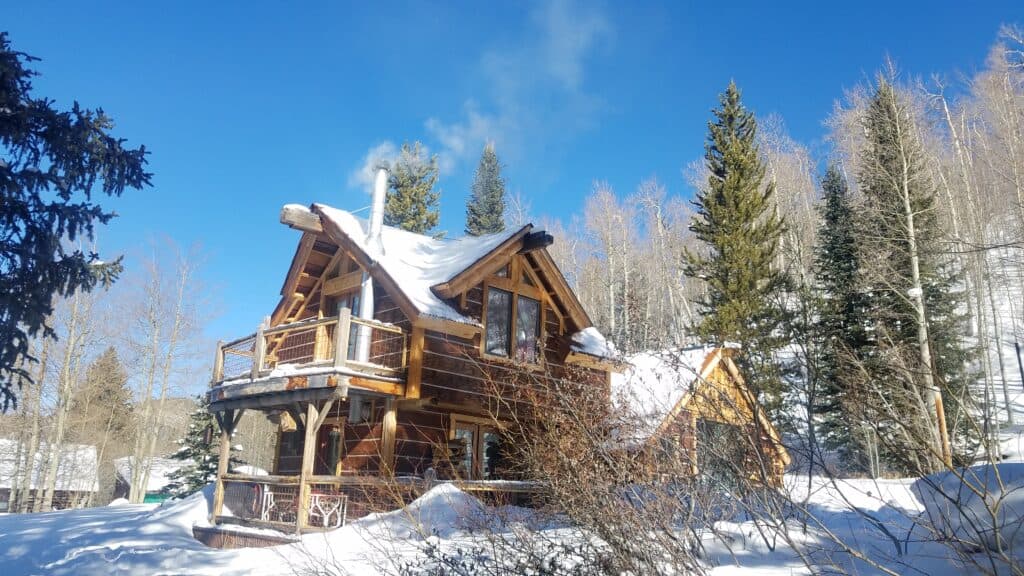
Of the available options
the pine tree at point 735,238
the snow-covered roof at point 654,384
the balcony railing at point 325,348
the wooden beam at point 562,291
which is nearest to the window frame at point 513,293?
the wooden beam at point 562,291

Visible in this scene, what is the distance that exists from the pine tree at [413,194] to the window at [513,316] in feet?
67.9

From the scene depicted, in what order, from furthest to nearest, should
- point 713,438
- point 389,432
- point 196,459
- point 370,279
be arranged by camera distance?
point 196,459 → point 370,279 → point 389,432 → point 713,438

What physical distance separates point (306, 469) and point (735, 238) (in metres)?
17.8

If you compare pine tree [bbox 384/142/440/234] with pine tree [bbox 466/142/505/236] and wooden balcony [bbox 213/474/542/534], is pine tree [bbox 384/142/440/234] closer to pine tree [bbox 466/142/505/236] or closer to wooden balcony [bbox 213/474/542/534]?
pine tree [bbox 466/142/505/236]

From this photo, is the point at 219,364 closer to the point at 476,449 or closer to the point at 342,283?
the point at 342,283

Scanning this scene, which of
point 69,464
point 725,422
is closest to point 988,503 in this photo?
point 725,422

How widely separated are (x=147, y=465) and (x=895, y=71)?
33856 millimetres

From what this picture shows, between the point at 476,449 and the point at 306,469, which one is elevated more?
the point at 476,449

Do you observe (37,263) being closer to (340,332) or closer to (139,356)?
(340,332)

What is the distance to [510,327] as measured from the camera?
1636 cm

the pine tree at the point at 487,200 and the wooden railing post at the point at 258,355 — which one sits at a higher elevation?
the pine tree at the point at 487,200

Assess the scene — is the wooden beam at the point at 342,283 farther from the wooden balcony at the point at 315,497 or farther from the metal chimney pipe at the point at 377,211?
the wooden balcony at the point at 315,497

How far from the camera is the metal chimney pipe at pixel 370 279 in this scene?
47.6 ft

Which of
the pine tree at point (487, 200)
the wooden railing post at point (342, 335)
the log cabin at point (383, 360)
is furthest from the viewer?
the pine tree at point (487, 200)
